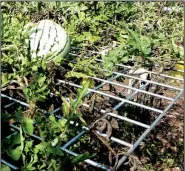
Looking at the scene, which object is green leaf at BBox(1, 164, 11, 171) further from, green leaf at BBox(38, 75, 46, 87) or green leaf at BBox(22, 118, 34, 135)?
green leaf at BBox(38, 75, 46, 87)

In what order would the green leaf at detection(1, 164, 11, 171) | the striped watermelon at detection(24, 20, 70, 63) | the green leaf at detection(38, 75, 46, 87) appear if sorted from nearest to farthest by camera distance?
1. the green leaf at detection(1, 164, 11, 171)
2. the green leaf at detection(38, 75, 46, 87)
3. the striped watermelon at detection(24, 20, 70, 63)

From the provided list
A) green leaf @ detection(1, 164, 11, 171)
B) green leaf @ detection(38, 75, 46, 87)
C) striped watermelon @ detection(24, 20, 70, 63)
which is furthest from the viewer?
striped watermelon @ detection(24, 20, 70, 63)

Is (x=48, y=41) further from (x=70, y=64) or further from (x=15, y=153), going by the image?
(x=15, y=153)

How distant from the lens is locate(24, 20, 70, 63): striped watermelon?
1645 mm

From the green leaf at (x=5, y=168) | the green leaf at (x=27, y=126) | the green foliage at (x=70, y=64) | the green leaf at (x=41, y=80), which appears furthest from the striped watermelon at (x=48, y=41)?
the green leaf at (x=5, y=168)

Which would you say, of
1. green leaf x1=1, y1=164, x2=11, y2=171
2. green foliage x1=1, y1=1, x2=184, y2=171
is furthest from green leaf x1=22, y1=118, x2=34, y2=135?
green leaf x1=1, y1=164, x2=11, y2=171

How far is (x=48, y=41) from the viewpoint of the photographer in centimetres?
168

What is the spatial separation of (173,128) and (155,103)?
680mm

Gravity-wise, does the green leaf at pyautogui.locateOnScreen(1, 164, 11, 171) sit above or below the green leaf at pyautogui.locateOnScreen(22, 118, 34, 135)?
below

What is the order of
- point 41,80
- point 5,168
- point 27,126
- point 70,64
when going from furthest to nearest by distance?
point 70,64, point 41,80, point 27,126, point 5,168

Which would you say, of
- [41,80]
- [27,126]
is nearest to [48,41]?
[41,80]

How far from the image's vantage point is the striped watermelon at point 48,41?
164cm

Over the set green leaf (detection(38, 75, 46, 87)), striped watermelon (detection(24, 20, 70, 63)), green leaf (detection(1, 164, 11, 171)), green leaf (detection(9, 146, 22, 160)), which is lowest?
green leaf (detection(1, 164, 11, 171))

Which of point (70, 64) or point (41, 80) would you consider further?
point (70, 64)
